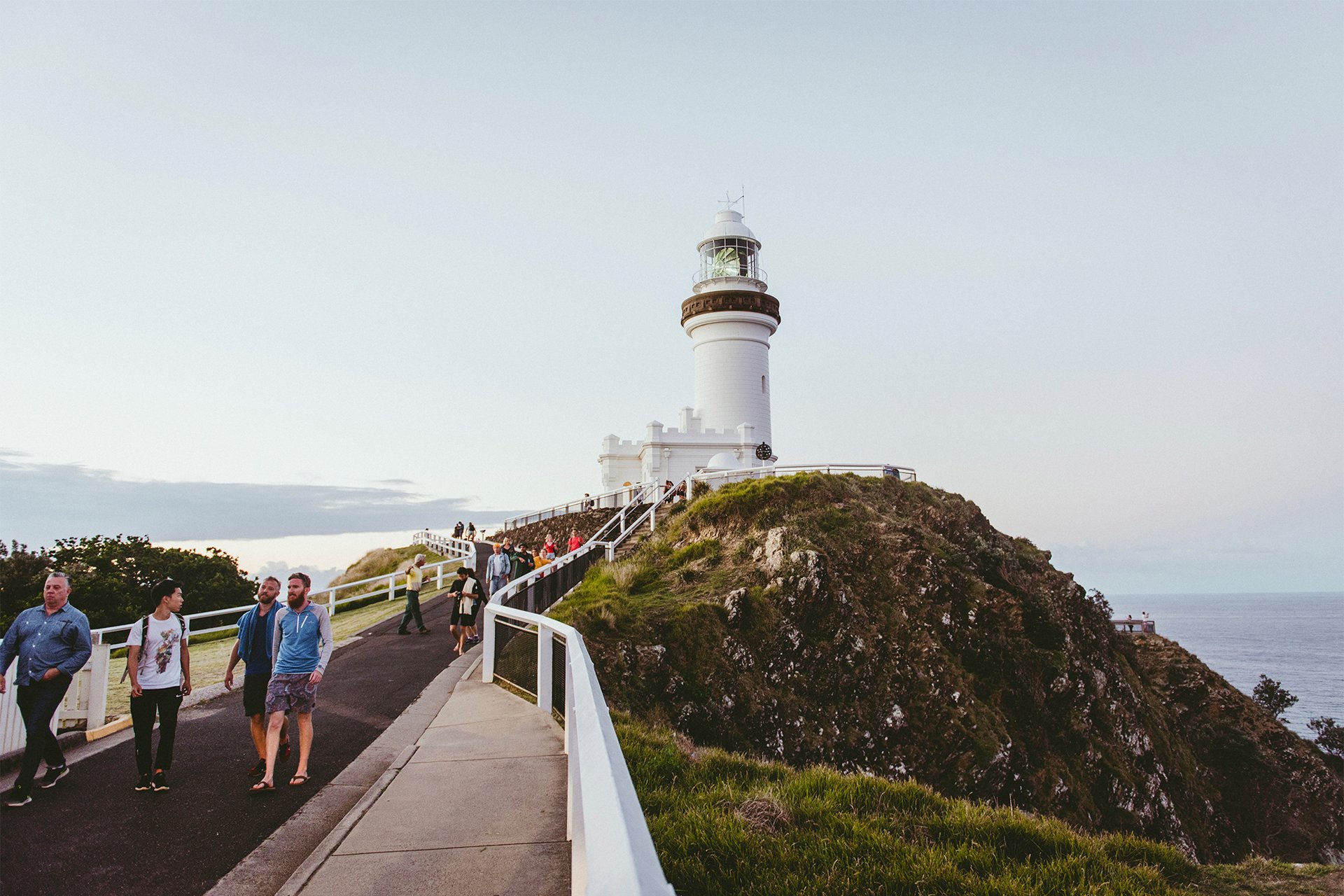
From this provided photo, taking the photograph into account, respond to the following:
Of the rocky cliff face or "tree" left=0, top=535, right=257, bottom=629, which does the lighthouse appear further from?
"tree" left=0, top=535, right=257, bottom=629

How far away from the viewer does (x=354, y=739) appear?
851 centimetres

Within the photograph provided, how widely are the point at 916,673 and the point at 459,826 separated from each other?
16175 millimetres

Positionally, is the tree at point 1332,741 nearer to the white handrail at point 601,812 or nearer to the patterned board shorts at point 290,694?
the white handrail at point 601,812

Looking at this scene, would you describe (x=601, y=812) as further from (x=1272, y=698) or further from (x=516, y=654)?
(x=1272, y=698)

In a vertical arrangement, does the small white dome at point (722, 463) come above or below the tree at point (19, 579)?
above

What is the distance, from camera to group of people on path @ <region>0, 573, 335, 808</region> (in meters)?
6.80

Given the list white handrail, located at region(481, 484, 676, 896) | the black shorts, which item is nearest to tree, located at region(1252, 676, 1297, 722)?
white handrail, located at region(481, 484, 676, 896)

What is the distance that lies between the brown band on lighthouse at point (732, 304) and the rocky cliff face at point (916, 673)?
15.8m

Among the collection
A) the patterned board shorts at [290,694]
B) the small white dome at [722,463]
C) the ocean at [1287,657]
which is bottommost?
the ocean at [1287,657]

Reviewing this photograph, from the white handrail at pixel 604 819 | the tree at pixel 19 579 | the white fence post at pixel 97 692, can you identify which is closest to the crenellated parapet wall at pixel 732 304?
the tree at pixel 19 579

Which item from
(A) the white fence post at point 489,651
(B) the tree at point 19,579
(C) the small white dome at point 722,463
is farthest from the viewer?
(C) the small white dome at point 722,463

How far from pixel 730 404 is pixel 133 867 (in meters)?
37.0

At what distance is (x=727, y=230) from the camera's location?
141ft

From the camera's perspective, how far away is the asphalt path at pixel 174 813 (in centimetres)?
494
